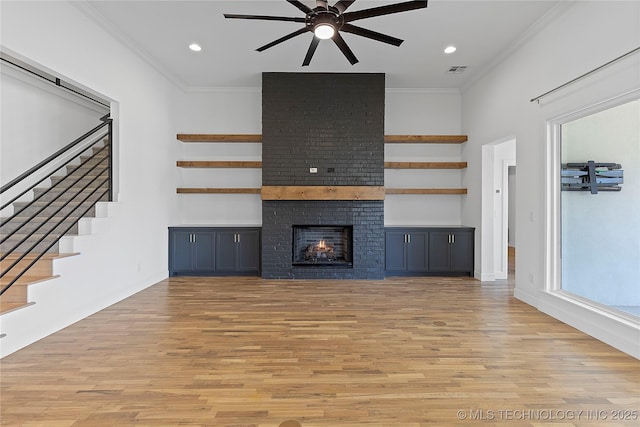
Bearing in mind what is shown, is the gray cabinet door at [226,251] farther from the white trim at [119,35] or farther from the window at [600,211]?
the window at [600,211]

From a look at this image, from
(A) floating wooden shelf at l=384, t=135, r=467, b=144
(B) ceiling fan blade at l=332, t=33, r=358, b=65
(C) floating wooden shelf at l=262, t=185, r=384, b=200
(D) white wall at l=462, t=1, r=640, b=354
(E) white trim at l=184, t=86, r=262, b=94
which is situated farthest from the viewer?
(E) white trim at l=184, t=86, r=262, b=94

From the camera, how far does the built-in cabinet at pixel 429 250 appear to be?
5434 millimetres

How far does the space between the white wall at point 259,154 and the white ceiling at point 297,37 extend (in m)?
0.45

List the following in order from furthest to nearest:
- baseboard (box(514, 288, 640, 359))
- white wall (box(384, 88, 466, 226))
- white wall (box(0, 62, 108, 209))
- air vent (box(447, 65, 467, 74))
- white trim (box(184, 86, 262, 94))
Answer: white wall (box(384, 88, 466, 226)) → white trim (box(184, 86, 262, 94)) → air vent (box(447, 65, 467, 74)) → white wall (box(0, 62, 108, 209)) → baseboard (box(514, 288, 640, 359))

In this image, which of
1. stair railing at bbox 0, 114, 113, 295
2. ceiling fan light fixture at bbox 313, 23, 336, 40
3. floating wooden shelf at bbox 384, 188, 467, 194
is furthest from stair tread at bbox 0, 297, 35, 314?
floating wooden shelf at bbox 384, 188, 467, 194

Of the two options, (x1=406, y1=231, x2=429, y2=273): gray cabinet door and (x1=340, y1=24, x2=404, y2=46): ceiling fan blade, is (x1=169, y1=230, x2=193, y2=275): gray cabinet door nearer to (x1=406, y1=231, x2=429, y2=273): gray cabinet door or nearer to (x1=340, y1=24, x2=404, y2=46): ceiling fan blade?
(x1=406, y1=231, x2=429, y2=273): gray cabinet door

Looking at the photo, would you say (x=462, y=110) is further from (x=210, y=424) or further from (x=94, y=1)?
(x=210, y=424)

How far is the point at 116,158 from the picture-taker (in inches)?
159

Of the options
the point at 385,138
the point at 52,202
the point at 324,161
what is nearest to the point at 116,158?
the point at 52,202

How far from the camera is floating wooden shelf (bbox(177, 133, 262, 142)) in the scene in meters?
5.59

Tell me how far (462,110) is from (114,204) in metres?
5.86

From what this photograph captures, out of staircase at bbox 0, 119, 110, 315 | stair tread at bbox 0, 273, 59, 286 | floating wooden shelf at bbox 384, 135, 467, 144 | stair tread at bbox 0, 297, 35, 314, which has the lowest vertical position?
stair tread at bbox 0, 297, 35, 314

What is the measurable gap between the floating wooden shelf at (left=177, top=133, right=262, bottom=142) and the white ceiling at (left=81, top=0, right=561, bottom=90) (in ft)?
3.02

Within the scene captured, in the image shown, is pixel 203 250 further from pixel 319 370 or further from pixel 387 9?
pixel 387 9
